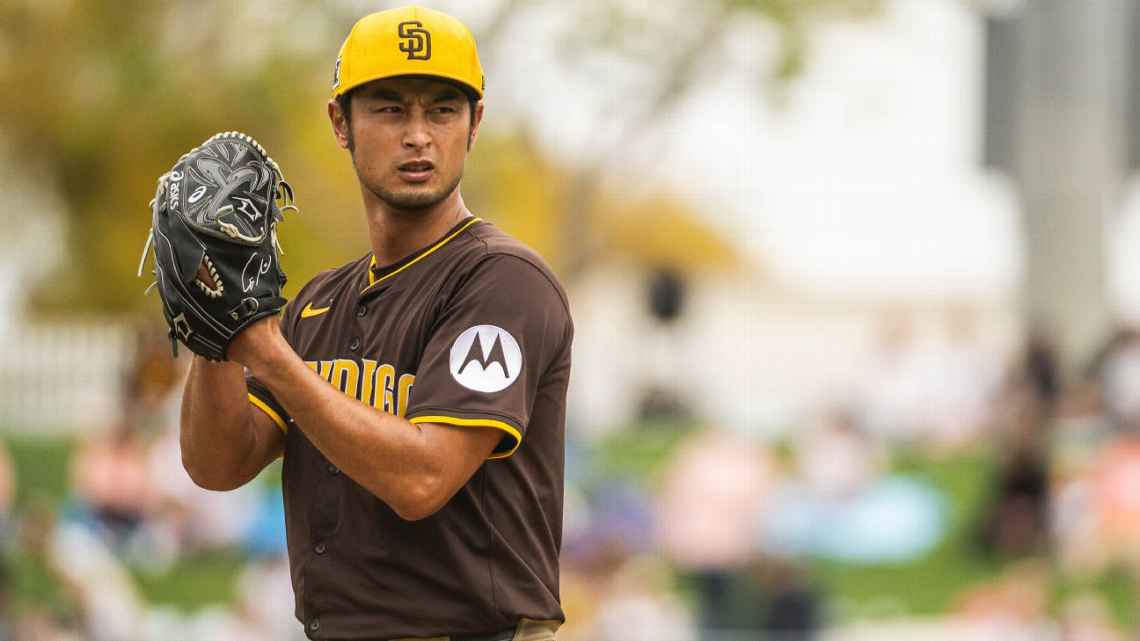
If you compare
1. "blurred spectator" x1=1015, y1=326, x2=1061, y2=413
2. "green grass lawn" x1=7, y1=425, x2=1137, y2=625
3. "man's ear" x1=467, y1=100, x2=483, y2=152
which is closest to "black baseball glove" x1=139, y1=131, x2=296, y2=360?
"man's ear" x1=467, y1=100, x2=483, y2=152

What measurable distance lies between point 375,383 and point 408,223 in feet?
1.05

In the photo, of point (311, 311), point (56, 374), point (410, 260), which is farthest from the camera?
point (56, 374)

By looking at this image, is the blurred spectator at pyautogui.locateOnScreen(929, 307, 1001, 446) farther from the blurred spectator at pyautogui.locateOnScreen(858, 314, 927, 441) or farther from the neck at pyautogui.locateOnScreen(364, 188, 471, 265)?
the neck at pyautogui.locateOnScreen(364, 188, 471, 265)

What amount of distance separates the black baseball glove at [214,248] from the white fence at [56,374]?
10.3m

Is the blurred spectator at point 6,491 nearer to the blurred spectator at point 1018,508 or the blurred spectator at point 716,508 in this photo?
the blurred spectator at point 716,508

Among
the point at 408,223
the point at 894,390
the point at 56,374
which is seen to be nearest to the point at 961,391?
the point at 894,390

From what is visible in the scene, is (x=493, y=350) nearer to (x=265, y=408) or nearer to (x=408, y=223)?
(x=408, y=223)

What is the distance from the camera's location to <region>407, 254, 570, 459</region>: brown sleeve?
2.88 metres

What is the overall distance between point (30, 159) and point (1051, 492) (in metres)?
13.5

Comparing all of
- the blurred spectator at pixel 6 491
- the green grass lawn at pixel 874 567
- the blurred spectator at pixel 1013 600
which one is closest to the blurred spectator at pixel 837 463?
Answer: the green grass lawn at pixel 874 567

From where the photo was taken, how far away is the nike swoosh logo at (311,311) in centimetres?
332

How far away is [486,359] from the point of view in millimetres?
2922

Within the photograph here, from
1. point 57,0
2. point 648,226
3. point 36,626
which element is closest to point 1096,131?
point 36,626

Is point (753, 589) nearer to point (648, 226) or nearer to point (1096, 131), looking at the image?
point (1096, 131)
